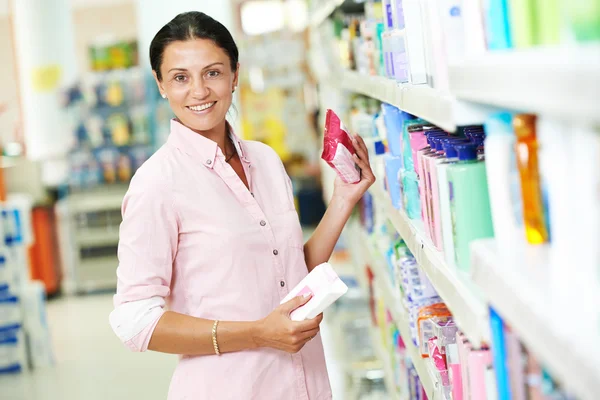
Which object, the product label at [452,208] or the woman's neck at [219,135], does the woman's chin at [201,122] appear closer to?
the woman's neck at [219,135]

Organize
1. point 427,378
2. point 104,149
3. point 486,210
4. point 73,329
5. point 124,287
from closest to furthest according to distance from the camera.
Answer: point 486,210 → point 124,287 → point 427,378 → point 73,329 → point 104,149

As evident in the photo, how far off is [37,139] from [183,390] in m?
7.23

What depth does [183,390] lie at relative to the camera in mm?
2211

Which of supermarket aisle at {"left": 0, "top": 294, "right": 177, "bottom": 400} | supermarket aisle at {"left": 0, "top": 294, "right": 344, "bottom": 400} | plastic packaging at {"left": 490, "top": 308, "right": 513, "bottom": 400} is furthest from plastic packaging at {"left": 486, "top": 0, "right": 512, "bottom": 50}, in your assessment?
supermarket aisle at {"left": 0, "top": 294, "right": 177, "bottom": 400}

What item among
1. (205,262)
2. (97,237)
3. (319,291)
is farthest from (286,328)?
(97,237)

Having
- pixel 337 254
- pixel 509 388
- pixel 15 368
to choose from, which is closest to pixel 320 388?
pixel 509 388

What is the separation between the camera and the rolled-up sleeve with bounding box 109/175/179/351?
206 cm

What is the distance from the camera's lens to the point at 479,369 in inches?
60.4

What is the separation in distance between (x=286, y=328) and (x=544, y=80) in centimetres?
120

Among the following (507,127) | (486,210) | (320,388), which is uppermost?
(507,127)

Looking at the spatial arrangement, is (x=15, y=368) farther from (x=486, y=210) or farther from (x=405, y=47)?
(x=486, y=210)

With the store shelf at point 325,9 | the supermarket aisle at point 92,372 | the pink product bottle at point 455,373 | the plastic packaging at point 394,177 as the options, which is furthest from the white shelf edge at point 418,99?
the supermarket aisle at point 92,372

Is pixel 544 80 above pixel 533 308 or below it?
above

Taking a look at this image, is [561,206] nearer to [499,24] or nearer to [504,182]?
[504,182]
